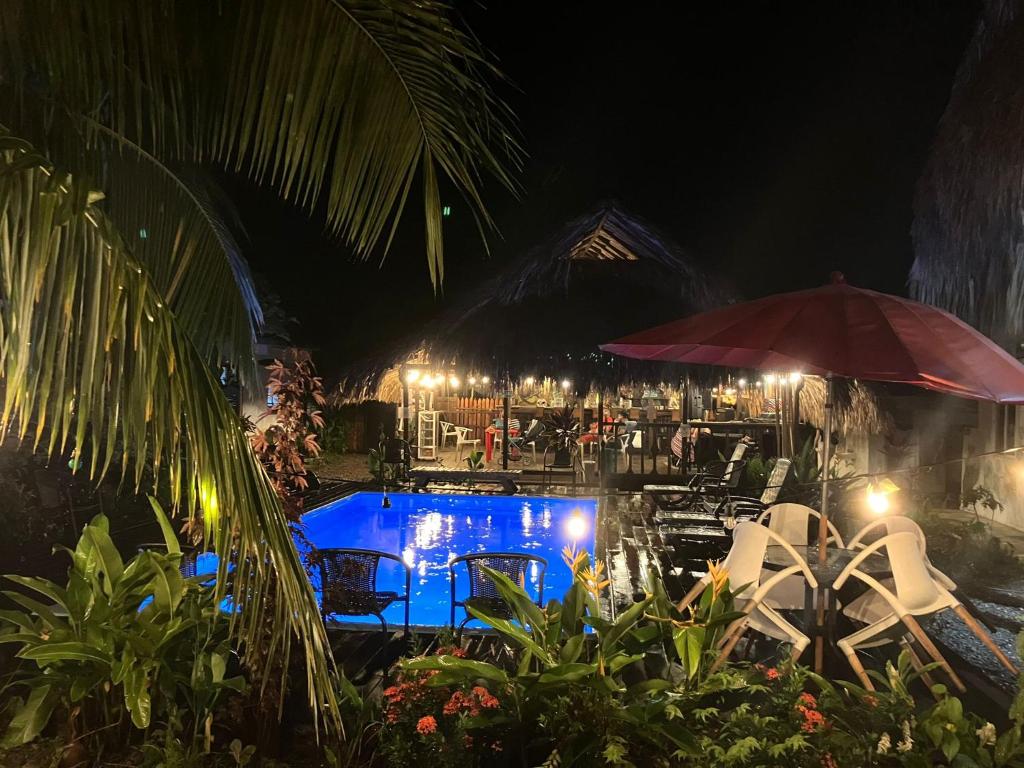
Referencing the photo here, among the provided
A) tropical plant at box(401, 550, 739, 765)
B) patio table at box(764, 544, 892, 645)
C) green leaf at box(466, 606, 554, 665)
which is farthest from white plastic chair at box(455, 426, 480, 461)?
green leaf at box(466, 606, 554, 665)

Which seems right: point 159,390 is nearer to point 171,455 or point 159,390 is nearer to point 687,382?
point 171,455

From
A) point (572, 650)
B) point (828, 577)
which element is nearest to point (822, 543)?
point (828, 577)

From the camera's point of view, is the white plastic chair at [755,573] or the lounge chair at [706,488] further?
the lounge chair at [706,488]

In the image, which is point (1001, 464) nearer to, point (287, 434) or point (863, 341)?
point (863, 341)

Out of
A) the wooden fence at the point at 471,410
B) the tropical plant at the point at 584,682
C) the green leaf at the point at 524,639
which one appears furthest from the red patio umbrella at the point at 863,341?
the wooden fence at the point at 471,410

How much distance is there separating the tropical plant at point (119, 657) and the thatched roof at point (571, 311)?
650 cm

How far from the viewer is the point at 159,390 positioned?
5.08ft

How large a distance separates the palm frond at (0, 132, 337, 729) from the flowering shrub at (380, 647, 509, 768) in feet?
2.29

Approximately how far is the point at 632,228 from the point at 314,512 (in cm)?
633

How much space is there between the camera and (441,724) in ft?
7.75

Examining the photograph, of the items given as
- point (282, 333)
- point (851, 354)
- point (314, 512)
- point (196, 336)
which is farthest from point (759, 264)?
point (196, 336)

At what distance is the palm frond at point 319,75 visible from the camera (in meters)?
1.85

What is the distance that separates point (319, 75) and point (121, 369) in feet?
3.46

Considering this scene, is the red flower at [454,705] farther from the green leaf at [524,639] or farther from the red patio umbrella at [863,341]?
the red patio umbrella at [863,341]
